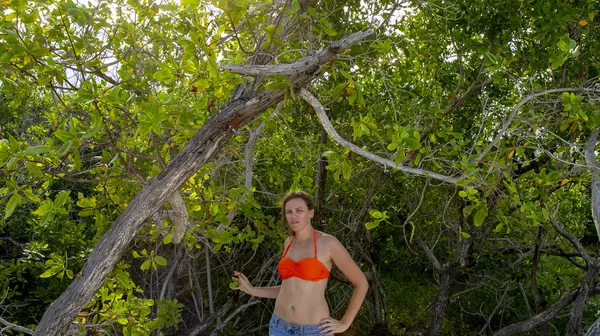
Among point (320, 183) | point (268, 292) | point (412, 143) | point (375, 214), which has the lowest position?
point (268, 292)

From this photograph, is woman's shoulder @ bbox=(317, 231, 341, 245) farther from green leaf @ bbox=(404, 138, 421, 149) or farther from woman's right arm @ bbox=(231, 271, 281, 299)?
green leaf @ bbox=(404, 138, 421, 149)

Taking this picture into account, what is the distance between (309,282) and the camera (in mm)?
3314

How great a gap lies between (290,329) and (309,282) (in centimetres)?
26

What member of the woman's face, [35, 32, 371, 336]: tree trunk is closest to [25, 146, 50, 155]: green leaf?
[35, 32, 371, 336]: tree trunk

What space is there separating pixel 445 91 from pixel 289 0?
2965 millimetres

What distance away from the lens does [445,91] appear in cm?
593

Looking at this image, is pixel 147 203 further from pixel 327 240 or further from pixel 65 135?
pixel 327 240

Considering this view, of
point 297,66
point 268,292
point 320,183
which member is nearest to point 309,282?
point 268,292

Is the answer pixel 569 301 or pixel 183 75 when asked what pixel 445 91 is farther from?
pixel 183 75

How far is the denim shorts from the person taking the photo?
320cm

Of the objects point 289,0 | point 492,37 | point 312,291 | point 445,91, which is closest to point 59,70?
point 289,0

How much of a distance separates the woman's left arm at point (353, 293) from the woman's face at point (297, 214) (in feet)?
0.67

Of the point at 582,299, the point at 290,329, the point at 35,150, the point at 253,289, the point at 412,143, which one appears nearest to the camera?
the point at 35,150

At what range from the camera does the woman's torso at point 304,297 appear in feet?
10.7
